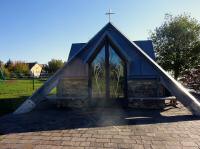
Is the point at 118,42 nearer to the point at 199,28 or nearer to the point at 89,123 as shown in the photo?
the point at 89,123

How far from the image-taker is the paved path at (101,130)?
654 cm

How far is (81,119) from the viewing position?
9.49 m

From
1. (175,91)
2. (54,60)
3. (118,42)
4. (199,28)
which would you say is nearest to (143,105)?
(175,91)

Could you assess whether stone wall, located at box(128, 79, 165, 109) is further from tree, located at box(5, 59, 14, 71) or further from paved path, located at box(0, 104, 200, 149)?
tree, located at box(5, 59, 14, 71)

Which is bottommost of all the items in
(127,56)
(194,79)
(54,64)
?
(194,79)

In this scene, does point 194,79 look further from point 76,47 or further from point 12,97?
point 12,97

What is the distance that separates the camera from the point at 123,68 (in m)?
12.2

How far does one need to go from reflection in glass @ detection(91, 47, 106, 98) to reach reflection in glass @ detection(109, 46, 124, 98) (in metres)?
0.41

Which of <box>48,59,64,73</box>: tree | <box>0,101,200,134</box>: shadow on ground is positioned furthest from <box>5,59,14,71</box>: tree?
<box>0,101,200,134</box>: shadow on ground

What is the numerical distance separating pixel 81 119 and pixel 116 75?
3618mm

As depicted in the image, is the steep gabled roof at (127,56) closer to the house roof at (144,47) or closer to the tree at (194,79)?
the house roof at (144,47)

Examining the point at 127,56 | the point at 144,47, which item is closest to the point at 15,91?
the point at 144,47

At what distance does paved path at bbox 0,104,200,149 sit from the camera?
6.54 meters

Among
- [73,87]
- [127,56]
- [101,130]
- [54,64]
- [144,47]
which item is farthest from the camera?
[54,64]
